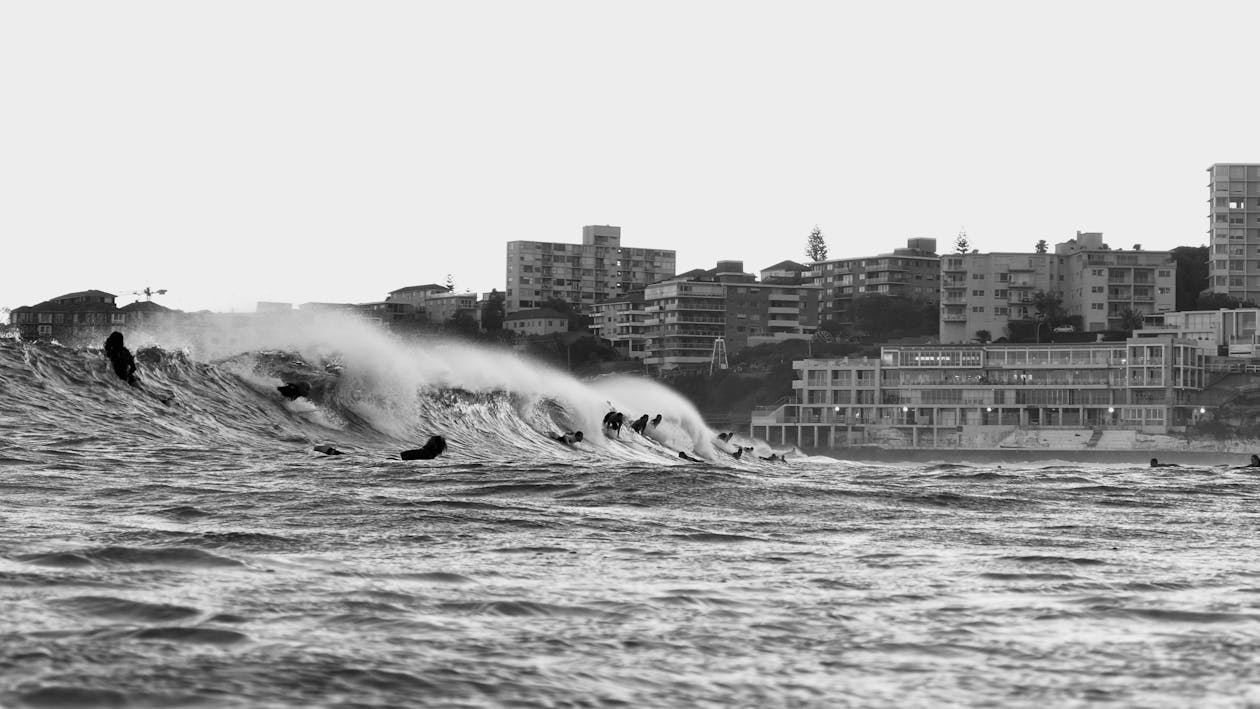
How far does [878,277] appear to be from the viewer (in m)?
180

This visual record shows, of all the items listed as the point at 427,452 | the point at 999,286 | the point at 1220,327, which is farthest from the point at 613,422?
the point at 999,286

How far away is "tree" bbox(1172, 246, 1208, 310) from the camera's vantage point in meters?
166

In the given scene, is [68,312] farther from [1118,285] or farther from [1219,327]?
[1219,327]

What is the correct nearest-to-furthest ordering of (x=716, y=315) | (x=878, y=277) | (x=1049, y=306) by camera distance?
(x=1049, y=306) → (x=716, y=315) → (x=878, y=277)

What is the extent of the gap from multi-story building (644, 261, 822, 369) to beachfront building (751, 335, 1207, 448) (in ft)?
131

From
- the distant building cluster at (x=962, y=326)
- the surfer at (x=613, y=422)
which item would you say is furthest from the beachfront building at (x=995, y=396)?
the surfer at (x=613, y=422)

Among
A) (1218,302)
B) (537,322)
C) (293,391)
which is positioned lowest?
(293,391)

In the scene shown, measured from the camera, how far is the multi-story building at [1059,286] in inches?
5906

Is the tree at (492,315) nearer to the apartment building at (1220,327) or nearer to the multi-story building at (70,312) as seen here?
the multi-story building at (70,312)

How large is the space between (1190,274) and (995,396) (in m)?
55.5

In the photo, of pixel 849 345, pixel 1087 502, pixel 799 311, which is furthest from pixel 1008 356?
pixel 1087 502

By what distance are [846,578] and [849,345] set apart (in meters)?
151

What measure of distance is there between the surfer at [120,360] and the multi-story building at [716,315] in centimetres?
13878

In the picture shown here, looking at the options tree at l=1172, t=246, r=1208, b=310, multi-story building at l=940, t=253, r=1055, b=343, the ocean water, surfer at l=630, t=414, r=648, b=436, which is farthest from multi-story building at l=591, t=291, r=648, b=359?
the ocean water
